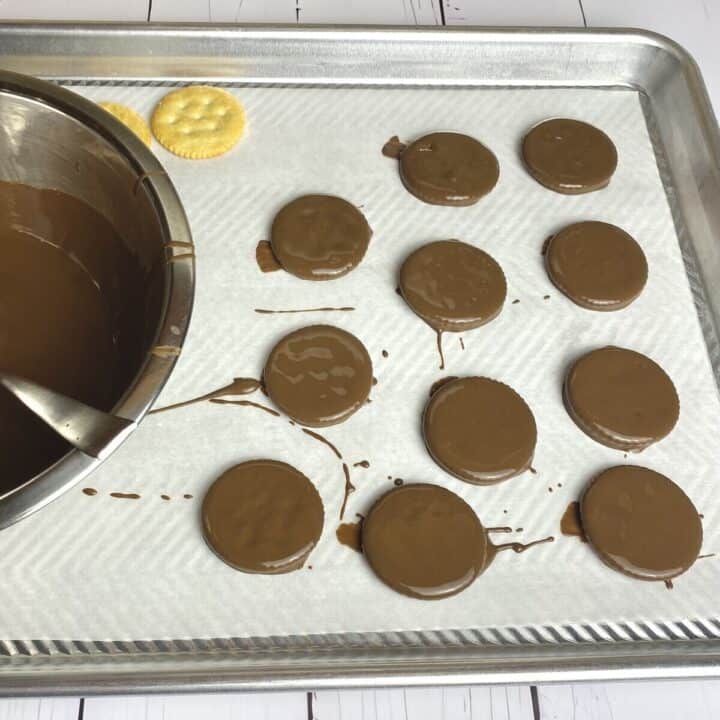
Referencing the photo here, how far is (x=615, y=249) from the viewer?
4.03ft

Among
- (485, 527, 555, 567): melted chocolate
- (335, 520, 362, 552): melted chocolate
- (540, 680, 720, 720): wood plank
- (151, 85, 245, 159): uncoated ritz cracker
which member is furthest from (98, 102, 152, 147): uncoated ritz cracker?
(540, 680, 720, 720): wood plank

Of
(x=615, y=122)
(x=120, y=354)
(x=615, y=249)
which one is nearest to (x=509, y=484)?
(x=615, y=249)

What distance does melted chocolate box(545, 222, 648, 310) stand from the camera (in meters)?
1.19

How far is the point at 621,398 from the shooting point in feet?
3.62

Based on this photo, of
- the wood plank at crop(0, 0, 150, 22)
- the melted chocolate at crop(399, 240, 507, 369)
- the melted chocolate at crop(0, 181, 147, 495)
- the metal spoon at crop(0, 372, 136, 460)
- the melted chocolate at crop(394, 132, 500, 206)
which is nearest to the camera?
the metal spoon at crop(0, 372, 136, 460)

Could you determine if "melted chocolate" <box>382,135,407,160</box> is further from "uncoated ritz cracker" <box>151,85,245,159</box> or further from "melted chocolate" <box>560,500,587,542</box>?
"melted chocolate" <box>560,500,587,542</box>

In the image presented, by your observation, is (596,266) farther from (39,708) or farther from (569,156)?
(39,708)

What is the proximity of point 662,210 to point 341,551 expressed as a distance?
2.64ft

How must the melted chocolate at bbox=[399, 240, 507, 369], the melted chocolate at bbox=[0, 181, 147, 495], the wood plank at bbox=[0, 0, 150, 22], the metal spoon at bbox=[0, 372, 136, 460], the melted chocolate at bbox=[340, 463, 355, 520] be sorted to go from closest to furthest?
the metal spoon at bbox=[0, 372, 136, 460] → the melted chocolate at bbox=[0, 181, 147, 495] → the melted chocolate at bbox=[340, 463, 355, 520] → the melted chocolate at bbox=[399, 240, 507, 369] → the wood plank at bbox=[0, 0, 150, 22]

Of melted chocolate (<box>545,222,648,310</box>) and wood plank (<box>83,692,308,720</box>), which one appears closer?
wood plank (<box>83,692,308,720</box>)

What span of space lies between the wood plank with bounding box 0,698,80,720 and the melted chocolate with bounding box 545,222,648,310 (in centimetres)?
89

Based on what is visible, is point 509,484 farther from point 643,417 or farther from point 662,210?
point 662,210

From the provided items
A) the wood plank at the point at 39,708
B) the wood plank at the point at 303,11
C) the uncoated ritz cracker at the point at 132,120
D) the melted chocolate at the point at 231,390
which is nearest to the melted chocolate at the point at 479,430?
the melted chocolate at the point at 231,390

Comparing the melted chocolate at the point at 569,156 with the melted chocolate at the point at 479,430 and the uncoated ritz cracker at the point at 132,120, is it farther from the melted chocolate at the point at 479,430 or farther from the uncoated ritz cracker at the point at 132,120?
the uncoated ritz cracker at the point at 132,120
